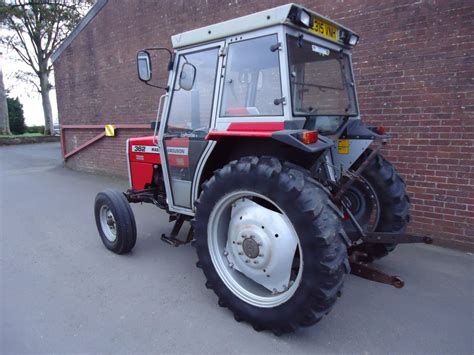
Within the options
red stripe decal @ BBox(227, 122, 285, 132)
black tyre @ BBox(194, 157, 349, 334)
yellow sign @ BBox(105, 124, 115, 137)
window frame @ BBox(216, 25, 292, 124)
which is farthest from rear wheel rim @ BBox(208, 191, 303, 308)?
yellow sign @ BBox(105, 124, 115, 137)

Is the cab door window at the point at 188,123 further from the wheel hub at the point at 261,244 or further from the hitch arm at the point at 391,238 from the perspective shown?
the hitch arm at the point at 391,238

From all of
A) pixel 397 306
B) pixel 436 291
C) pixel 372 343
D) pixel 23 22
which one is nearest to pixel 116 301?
pixel 372 343

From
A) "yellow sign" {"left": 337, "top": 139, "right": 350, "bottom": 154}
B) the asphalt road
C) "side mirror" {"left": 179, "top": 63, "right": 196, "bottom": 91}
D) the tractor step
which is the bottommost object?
the asphalt road

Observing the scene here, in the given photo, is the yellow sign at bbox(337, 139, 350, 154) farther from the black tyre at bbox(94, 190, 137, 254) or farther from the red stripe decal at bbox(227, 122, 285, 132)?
the black tyre at bbox(94, 190, 137, 254)

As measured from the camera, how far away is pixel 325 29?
2840 millimetres

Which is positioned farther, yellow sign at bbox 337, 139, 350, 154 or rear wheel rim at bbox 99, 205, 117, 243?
rear wheel rim at bbox 99, 205, 117, 243

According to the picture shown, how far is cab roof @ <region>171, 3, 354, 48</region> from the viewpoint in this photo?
2422 mm

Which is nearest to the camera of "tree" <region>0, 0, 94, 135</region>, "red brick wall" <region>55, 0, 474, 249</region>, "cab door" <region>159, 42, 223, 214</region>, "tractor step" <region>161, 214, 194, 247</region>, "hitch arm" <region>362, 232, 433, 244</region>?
"hitch arm" <region>362, 232, 433, 244</region>

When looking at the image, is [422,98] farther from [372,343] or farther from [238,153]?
[372,343]

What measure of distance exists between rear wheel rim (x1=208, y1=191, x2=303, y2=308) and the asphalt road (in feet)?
0.93

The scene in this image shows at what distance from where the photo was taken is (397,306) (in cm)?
288

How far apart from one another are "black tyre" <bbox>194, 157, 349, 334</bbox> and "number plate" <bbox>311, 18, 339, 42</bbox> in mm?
1216

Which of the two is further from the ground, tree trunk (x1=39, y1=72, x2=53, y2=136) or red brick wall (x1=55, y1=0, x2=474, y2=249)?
tree trunk (x1=39, y1=72, x2=53, y2=136)

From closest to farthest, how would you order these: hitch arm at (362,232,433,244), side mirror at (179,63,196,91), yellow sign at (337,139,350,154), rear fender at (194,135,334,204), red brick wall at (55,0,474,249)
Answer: rear fender at (194,135,334,204) < hitch arm at (362,232,433,244) < side mirror at (179,63,196,91) < yellow sign at (337,139,350,154) < red brick wall at (55,0,474,249)
